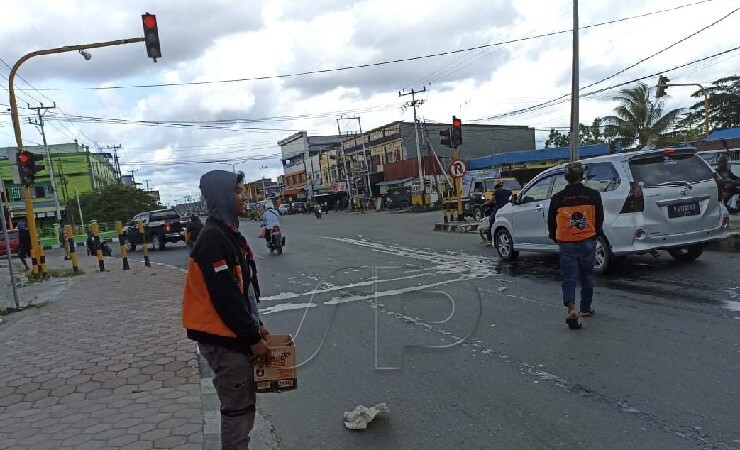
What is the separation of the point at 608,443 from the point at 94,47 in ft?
40.7

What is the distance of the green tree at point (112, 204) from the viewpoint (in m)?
56.2

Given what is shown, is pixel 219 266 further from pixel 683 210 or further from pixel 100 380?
pixel 683 210

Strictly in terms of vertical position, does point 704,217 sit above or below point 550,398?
above

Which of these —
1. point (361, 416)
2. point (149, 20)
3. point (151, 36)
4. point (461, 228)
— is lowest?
point (461, 228)

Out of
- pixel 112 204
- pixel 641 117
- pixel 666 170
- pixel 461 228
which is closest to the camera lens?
pixel 666 170

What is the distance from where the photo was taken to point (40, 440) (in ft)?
12.8

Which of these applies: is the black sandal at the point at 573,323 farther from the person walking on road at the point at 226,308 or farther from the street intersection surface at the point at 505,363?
the person walking on road at the point at 226,308

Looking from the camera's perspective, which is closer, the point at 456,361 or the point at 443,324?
the point at 456,361

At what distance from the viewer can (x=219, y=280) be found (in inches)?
107

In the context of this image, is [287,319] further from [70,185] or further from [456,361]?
[70,185]

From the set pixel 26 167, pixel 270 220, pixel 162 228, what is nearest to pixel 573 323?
pixel 270 220

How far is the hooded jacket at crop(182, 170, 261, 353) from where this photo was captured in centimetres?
274

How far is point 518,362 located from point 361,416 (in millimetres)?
1734

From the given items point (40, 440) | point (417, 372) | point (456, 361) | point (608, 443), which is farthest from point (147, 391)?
point (608, 443)
